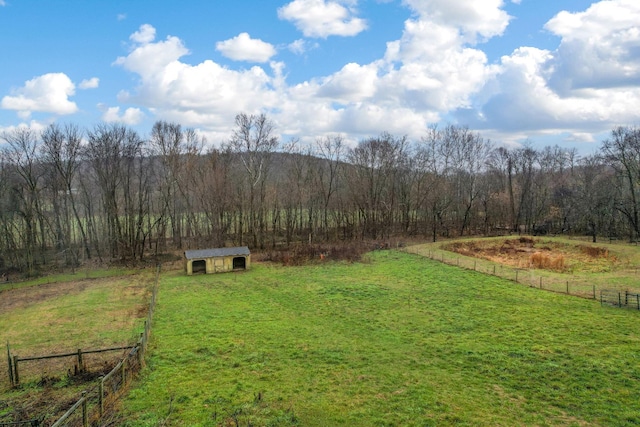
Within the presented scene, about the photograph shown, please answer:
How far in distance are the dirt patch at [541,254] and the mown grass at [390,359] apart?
30.6 ft

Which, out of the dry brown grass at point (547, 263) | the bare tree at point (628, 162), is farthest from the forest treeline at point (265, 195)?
the dry brown grass at point (547, 263)

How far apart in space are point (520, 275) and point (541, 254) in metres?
8.12

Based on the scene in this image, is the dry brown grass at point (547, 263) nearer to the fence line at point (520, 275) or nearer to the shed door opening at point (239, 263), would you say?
the fence line at point (520, 275)

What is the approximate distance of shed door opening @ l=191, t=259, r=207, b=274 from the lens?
30.1m

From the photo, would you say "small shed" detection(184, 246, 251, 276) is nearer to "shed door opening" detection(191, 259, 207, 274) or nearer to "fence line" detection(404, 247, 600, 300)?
"shed door opening" detection(191, 259, 207, 274)

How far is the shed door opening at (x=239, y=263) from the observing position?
3096 cm

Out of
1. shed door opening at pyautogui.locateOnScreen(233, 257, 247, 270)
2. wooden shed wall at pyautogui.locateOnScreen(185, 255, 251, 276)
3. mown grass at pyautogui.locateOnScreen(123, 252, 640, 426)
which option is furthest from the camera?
shed door opening at pyautogui.locateOnScreen(233, 257, 247, 270)

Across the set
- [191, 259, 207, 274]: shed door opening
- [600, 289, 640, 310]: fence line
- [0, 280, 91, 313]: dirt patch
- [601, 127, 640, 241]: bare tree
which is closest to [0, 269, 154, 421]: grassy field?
[0, 280, 91, 313]: dirt patch

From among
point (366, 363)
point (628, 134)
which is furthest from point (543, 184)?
point (366, 363)

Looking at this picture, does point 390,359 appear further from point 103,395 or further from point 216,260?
point 216,260

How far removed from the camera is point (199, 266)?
3078 centimetres

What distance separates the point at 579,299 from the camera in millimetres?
19953

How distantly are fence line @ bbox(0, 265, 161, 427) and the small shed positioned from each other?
15.0 metres

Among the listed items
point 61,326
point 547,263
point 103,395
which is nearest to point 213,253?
point 61,326
